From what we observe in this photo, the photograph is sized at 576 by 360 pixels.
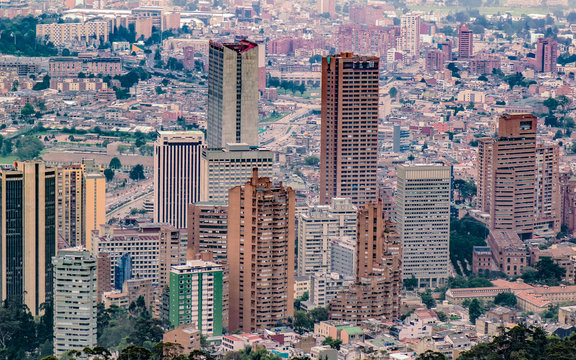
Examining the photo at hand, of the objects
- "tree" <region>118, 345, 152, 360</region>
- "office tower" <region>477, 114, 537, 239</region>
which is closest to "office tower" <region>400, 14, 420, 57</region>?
"office tower" <region>477, 114, 537, 239</region>

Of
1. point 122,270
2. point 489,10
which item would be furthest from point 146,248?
point 489,10

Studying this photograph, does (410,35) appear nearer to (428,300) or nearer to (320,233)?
(320,233)

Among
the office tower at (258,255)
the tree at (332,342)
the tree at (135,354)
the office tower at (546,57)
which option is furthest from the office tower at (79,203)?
the office tower at (546,57)

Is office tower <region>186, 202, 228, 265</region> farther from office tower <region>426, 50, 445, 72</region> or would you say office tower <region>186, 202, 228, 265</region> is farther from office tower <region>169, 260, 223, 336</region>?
office tower <region>426, 50, 445, 72</region>

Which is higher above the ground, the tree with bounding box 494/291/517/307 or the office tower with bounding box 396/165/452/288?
the office tower with bounding box 396/165/452/288

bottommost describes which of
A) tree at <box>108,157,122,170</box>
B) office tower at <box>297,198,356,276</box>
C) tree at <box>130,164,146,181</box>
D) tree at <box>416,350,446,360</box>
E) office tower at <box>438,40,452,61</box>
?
tree at <box>416,350,446,360</box>

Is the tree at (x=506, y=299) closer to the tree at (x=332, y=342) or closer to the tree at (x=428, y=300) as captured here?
the tree at (x=428, y=300)
